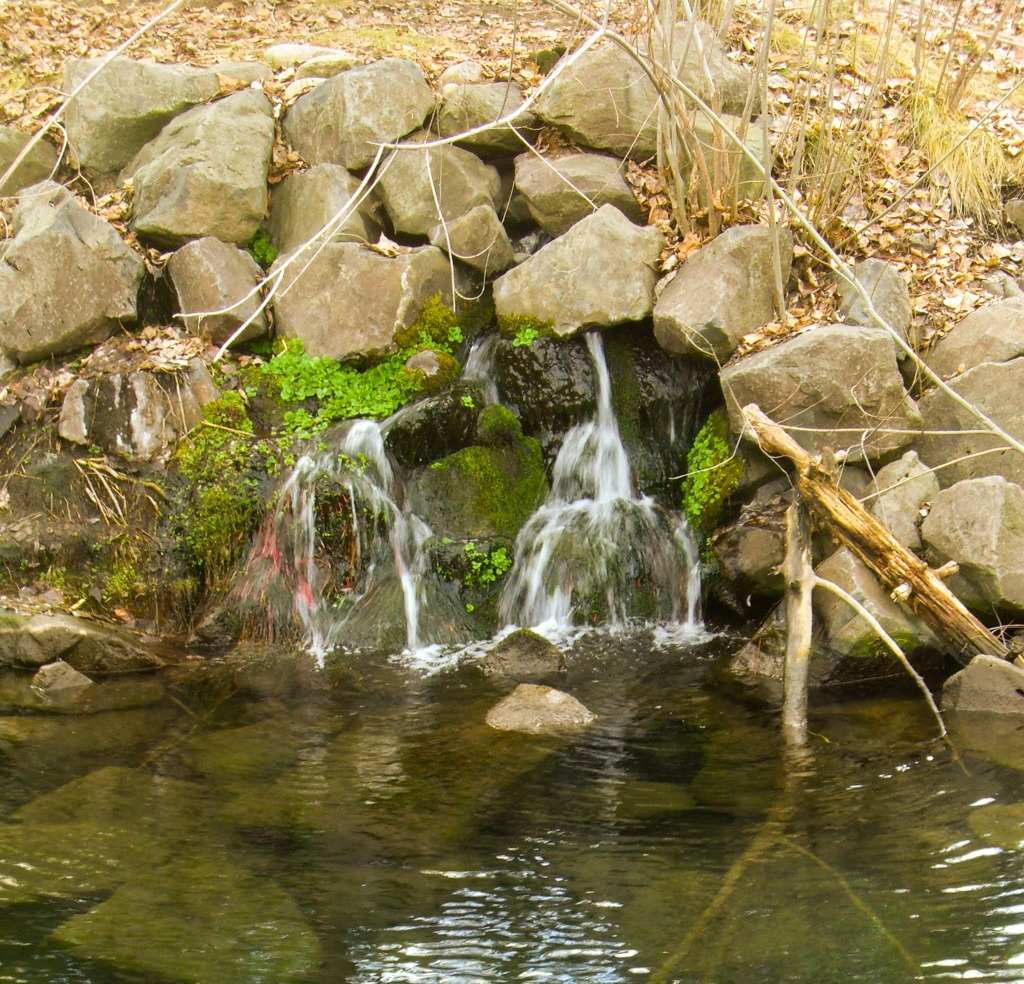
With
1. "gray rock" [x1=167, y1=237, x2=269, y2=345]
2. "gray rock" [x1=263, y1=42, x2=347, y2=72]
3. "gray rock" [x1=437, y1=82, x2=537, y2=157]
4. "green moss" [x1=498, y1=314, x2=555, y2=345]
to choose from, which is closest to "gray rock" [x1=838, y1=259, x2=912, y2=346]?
"green moss" [x1=498, y1=314, x2=555, y2=345]

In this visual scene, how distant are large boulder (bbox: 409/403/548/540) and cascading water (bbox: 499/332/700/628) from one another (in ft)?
0.60

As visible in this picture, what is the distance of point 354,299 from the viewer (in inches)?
317

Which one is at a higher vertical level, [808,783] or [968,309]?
[968,309]

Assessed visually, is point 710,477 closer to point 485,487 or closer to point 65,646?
point 485,487

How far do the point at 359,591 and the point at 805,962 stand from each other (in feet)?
14.7

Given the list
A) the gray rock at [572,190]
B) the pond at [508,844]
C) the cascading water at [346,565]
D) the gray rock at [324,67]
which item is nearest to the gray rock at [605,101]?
the gray rock at [572,190]

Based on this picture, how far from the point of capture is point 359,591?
7270mm

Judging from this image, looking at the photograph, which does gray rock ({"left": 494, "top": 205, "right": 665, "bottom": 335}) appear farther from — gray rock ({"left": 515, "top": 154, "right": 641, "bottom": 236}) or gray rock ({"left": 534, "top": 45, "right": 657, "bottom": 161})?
gray rock ({"left": 534, "top": 45, "right": 657, "bottom": 161})

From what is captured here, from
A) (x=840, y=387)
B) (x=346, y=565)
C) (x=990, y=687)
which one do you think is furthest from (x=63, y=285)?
(x=990, y=687)

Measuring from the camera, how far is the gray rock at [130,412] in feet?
24.7

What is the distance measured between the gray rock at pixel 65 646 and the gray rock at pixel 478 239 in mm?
3938

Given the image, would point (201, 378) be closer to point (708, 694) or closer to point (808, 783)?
point (708, 694)

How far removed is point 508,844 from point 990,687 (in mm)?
2716

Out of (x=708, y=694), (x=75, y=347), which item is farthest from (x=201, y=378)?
(x=708, y=694)
